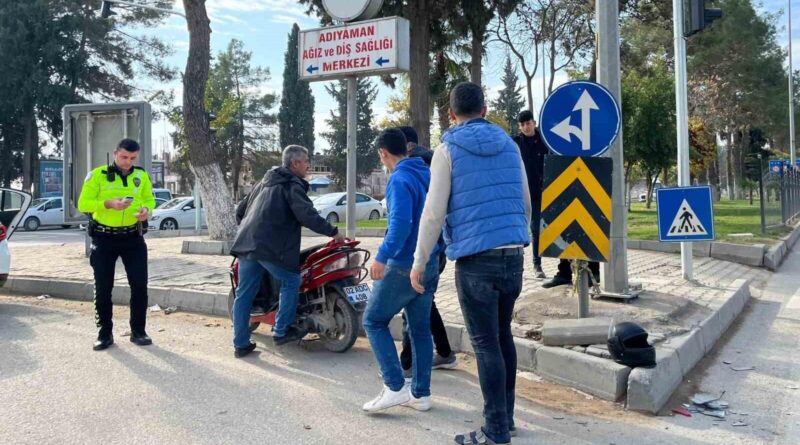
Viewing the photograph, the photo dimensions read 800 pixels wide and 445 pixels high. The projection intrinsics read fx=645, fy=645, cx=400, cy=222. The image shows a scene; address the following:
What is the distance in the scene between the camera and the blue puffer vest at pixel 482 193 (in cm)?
345

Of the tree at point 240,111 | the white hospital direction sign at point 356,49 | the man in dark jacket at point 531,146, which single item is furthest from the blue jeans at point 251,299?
the tree at point 240,111

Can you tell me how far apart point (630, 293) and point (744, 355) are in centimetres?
115

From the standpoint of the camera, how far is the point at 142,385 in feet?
15.4

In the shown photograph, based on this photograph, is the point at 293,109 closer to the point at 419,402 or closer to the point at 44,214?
the point at 44,214

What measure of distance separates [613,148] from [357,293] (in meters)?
3.17

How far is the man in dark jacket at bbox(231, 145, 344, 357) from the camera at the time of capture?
5332 millimetres

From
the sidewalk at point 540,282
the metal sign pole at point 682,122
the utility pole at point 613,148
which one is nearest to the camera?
the sidewalk at point 540,282

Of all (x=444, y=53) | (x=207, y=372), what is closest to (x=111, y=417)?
(x=207, y=372)

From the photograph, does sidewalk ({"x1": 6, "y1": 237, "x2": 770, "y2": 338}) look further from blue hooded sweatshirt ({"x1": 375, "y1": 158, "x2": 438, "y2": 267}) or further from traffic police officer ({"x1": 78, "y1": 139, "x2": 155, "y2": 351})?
blue hooded sweatshirt ({"x1": 375, "y1": 158, "x2": 438, "y2": 267})

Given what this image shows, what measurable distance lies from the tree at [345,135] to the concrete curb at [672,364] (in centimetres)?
5833

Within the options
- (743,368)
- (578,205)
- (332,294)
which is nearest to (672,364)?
(743,368)

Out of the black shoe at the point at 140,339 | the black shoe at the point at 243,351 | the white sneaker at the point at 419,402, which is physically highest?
the black shoe at the point at 140,339

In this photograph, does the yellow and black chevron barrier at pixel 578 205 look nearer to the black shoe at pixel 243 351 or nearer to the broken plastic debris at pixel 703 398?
the broken plastic debris at pixel 703 398

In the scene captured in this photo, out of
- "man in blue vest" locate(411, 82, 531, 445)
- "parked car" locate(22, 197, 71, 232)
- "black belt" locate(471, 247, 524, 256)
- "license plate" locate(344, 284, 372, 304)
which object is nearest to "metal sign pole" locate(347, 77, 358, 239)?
"license plate" locate(344, 284, 372, 304)
